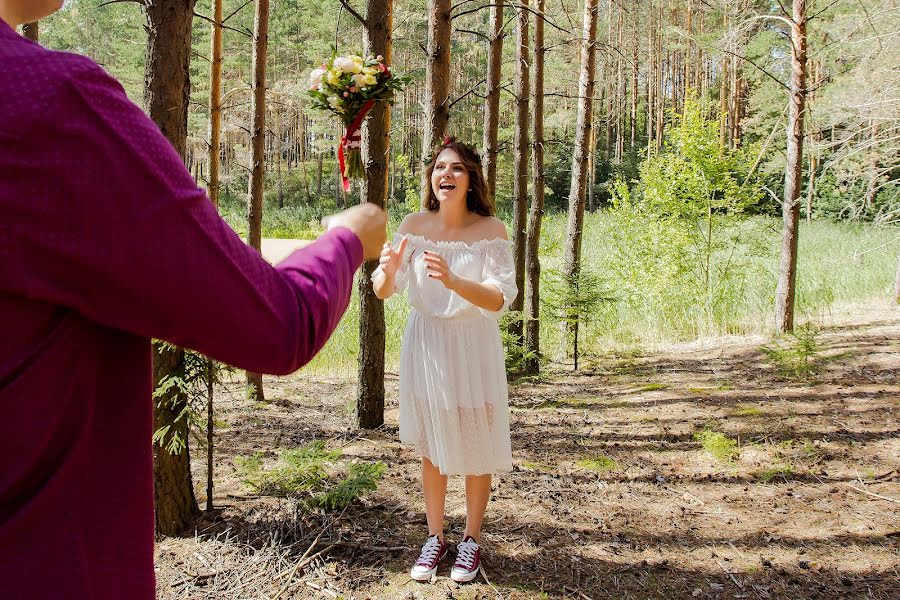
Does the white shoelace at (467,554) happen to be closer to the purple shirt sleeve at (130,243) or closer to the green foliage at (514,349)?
the purple shirt sleeve at (130,243)

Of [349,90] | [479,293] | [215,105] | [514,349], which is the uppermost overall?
[215,105]

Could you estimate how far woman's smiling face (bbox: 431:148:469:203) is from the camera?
137 inches

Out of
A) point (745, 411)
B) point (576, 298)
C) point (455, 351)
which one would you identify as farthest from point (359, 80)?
point (576, 298)

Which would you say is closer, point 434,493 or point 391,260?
point 391,260

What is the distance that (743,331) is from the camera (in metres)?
10.4

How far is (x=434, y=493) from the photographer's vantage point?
358 centimetres

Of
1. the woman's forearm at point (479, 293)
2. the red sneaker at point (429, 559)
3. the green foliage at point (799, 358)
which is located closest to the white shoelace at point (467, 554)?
the red sneaker at point (429, 559)

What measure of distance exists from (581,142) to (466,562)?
24.9ft

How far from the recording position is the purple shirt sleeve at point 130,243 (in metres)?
0.64

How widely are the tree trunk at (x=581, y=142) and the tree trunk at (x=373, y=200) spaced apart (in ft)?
13.0

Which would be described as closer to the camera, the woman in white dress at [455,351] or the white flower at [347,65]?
the white flower at [347,65]

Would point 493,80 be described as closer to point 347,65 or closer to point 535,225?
point 535,225

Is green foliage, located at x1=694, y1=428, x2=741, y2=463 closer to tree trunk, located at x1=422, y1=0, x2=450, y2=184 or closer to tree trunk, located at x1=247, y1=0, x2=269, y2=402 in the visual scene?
tree trunk, located at x1=422, y1=0, x2=450, y2=184

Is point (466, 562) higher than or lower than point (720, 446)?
lower
